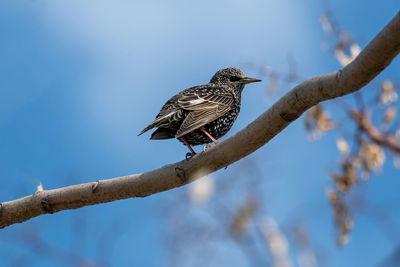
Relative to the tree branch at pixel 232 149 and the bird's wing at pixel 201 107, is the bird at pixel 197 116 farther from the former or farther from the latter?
the tree branch at pixel 232 149

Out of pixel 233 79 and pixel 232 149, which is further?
pixel 233 79

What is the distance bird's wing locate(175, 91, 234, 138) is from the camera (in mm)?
5715

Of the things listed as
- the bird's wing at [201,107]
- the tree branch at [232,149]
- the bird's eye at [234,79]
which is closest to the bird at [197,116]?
the bird's wing at [201,107]

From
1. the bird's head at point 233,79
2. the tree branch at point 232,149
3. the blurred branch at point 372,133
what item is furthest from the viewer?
the bird's head at point 233,79

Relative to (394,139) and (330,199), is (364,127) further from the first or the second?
(330,199)

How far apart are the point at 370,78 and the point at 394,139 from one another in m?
1.73

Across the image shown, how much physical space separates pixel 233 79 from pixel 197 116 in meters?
1.66

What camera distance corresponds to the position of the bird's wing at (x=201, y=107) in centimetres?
572

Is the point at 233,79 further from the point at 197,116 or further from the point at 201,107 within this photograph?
the point at 197,116

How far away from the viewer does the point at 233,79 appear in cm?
736

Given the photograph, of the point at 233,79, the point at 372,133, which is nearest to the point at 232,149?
the point at 372,133

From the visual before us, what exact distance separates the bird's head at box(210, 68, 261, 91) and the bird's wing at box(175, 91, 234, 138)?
0.60 meters

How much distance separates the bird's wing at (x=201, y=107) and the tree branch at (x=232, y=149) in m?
1.04

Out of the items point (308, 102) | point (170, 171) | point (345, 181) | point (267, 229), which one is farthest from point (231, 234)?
point (308, 102)
